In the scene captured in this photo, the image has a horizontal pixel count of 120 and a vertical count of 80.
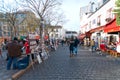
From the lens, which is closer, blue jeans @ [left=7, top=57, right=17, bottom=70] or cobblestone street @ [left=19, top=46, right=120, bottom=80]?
cobblestone street @ [left=19, top=46, right=120, bottom=80]

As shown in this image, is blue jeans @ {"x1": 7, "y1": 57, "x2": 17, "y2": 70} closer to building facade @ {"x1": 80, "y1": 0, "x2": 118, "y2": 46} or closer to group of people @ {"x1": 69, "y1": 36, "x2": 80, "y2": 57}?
group of people @ {"x1": 69, "y1": 36, "x2": 80, "y2": 57}

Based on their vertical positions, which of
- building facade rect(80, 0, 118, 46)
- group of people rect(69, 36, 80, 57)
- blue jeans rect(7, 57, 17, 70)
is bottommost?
blue jeans rect(7, 57, 17, 70)

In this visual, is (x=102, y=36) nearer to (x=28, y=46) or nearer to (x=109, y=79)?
(x=28, y=46)

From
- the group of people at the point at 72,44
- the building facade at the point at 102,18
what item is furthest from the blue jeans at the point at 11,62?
the building facade at the point at 102,18

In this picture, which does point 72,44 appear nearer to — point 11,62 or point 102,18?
point 11,62

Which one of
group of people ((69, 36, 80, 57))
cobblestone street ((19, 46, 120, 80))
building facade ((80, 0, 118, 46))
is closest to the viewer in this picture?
cobblestone street ((19, 46, 120, 80))

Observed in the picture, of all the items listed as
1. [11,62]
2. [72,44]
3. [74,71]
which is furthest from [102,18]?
[11,62]

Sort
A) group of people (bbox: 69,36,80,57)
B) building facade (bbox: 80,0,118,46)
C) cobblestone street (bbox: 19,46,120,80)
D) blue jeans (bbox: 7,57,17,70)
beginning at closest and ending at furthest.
→ cobblestone street (bbox: 19,46,120,80)
blue jeans (bbox: 7,57,17,70)
group of people (bbox: 69,36,80,57)
building facade (bbox: 80,0,118,46)

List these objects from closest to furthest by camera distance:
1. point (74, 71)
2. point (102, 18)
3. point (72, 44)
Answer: point (74, 71), point (72, 44), point (102, 18)

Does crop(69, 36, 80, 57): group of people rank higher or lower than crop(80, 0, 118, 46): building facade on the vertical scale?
lower

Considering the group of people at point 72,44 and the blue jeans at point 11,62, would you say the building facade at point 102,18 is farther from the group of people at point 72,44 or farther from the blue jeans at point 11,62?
the blue jeans at point 11,62

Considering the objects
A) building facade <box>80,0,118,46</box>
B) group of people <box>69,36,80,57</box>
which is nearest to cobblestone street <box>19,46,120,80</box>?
group of people <box>69,36,80,57</box>

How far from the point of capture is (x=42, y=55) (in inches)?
749

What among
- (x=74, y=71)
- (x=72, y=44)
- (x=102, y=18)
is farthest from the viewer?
(x=102, y=18)
